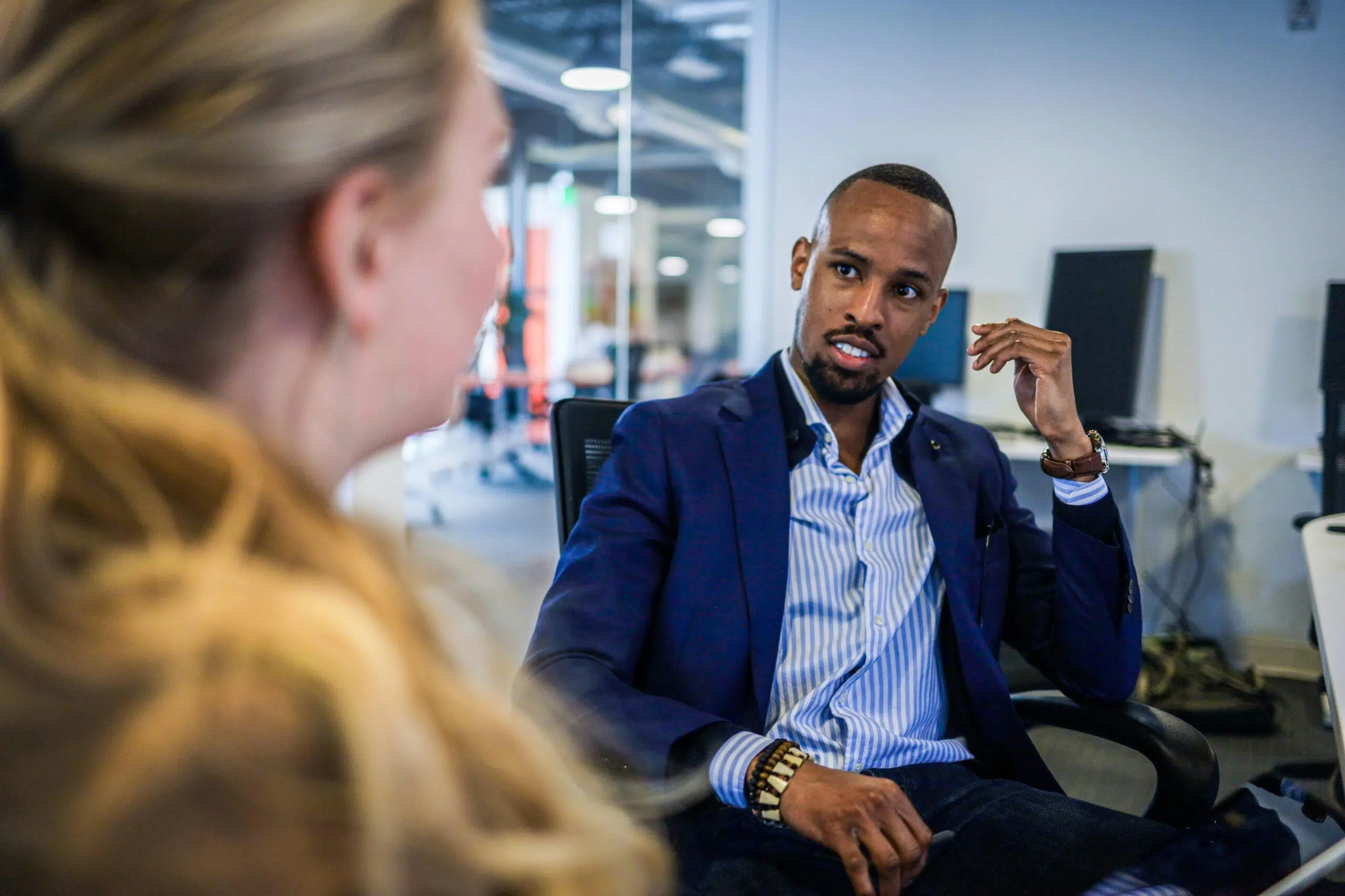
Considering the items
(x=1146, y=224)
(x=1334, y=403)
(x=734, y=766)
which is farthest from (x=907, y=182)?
(x=1146, y=224)

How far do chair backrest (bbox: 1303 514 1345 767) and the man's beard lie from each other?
0.70 meters

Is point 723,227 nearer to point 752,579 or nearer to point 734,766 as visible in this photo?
point 752,579

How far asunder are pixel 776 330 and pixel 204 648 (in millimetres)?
4503

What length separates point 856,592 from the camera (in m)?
1.47

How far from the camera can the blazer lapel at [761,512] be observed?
1.37 meters

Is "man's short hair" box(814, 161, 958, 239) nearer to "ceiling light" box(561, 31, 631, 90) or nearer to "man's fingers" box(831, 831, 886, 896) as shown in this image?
"man's fingers" box(831, 831, 886, 896)

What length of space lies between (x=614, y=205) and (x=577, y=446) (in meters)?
5.26

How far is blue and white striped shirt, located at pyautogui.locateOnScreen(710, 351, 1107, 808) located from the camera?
1385 mm

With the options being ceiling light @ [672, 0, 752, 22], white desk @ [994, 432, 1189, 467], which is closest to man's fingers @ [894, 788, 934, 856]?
white desk @ [994, 432, 1189, 467]

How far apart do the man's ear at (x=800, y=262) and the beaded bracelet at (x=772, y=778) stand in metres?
0.87

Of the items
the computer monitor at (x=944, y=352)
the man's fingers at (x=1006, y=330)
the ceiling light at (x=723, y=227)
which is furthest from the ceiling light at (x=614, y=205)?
the man's fingers at (x=1006, y=330)

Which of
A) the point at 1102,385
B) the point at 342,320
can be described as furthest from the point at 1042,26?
the point at 342,320

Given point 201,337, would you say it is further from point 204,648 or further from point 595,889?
point 595,889

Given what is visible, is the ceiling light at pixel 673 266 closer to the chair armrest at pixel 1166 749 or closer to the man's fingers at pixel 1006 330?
the man's fingers at pixel 1006 330
